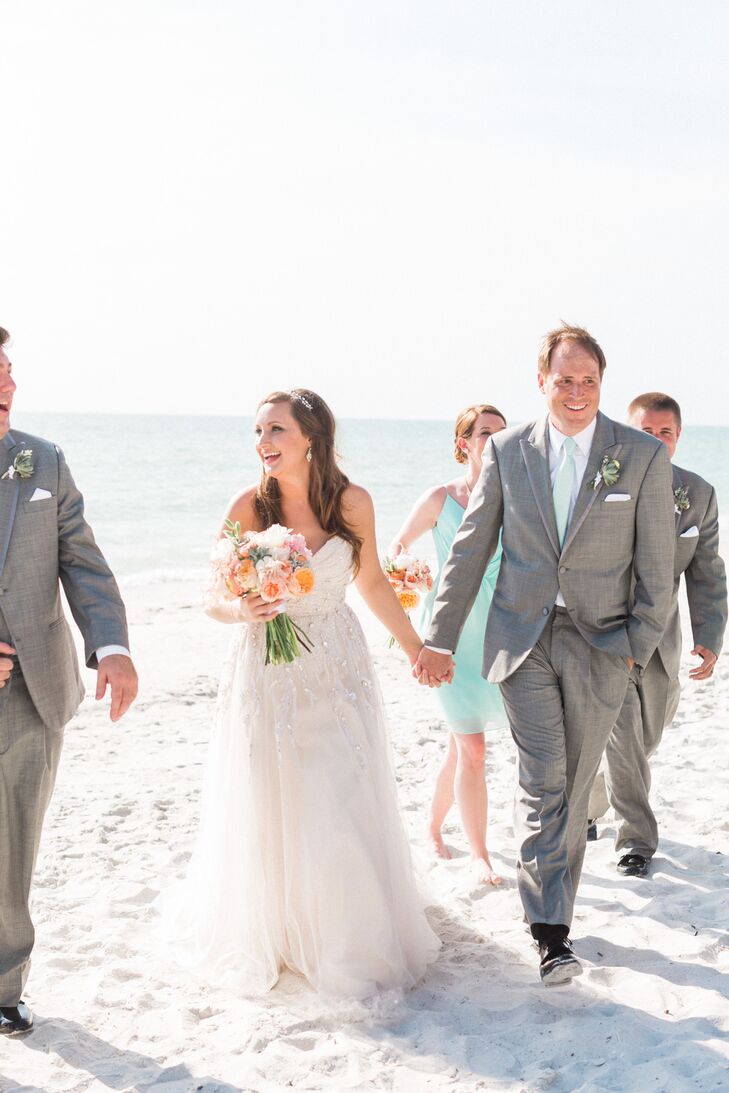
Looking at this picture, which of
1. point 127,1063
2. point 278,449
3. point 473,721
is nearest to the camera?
point 127,1063

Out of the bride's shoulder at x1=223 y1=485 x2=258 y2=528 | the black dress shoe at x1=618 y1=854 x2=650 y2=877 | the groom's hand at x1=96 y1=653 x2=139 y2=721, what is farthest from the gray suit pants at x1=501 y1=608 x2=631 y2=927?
the groom's hand at x1=96 y1=653 x2=139 y2=721

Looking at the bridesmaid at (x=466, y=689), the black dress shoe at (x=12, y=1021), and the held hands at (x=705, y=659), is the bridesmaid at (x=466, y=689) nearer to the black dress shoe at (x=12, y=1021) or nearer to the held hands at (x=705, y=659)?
the held hands at (x=705, y=659)

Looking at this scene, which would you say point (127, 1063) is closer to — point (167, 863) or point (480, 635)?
point (167, 863)

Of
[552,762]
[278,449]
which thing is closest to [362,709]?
[552,762]

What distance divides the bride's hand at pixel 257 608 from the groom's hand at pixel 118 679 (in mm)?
581

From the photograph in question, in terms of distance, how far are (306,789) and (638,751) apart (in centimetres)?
206

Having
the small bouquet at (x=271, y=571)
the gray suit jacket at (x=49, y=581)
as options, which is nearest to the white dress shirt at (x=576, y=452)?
the small bouquet at (x=271, y=571)

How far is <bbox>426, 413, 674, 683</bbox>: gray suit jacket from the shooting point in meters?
4.64

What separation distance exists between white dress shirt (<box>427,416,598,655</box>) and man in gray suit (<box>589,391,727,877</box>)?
112 centimetres

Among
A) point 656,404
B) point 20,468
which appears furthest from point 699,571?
point 20,468

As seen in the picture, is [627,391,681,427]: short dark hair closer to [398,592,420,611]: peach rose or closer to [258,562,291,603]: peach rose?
[398,592,420,611]: peach rose

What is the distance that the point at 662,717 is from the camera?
593 cm

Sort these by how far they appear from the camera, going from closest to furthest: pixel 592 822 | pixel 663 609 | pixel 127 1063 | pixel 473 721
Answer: pixel 127 1063 → pixel 663 609 → pixel 473 721 → pixel 592 822

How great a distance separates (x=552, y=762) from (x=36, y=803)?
2020mm
